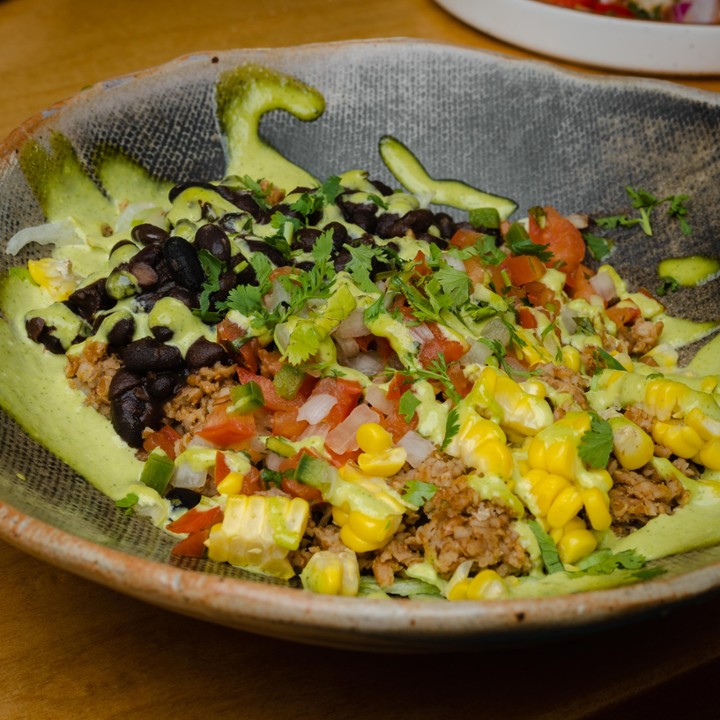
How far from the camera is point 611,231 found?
340 cm

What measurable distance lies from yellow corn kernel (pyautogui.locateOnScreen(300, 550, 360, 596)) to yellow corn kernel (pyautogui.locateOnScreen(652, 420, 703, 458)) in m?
0.94

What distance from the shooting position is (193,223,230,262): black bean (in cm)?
253

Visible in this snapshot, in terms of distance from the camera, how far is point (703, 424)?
2.40 meters

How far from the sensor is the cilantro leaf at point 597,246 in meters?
3.31

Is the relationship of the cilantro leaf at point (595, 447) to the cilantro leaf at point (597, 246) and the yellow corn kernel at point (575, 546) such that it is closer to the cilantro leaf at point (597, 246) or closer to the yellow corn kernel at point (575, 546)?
the yellow corn kernel at point (575, 546)

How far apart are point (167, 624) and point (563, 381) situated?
125 cm

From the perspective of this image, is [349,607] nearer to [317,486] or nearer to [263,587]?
[263,587]

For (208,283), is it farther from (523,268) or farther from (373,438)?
(523,268)

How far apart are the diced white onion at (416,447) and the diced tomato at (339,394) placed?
168mm

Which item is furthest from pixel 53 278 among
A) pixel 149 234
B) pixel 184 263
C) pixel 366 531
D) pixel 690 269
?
pixel 690 269

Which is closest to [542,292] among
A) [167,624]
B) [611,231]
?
[611,231]

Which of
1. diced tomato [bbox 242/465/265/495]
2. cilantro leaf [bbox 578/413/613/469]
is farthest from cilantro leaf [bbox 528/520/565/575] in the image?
diced tomato [bbox 242/465/265/495]

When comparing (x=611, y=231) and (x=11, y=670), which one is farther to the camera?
(x=611, y=231)

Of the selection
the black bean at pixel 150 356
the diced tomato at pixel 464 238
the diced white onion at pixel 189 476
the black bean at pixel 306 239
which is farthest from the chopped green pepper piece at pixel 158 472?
the diced tomato at pixel 464 238
